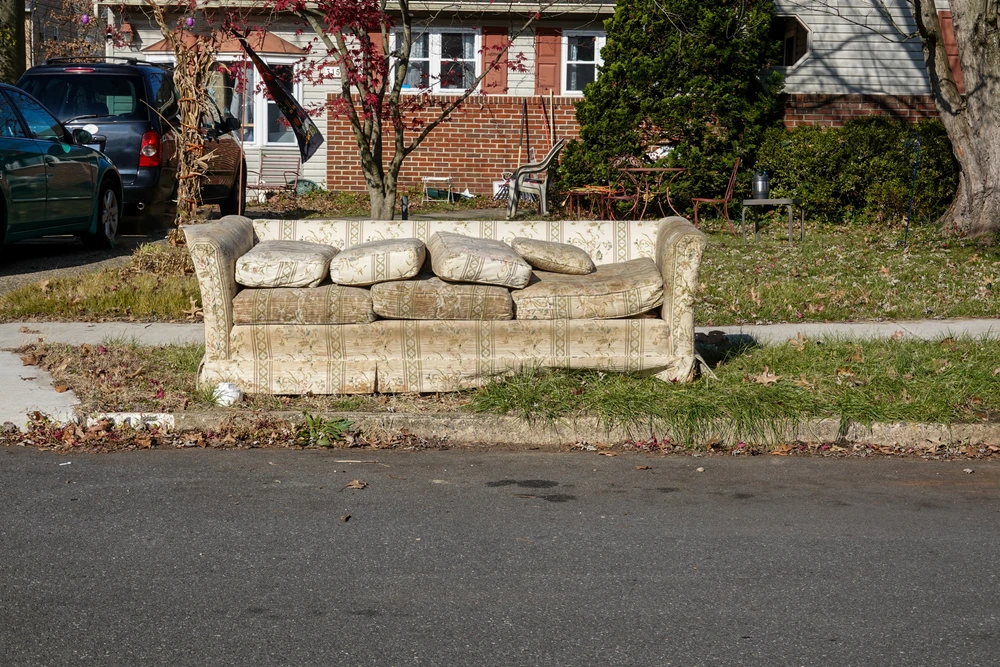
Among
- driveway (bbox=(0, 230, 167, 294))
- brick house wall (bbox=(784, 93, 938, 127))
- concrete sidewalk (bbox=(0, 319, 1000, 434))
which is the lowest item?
concrete sidewalk (bbox=(0, 319, 1000, 434))

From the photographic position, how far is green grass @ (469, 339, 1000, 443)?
241 inches

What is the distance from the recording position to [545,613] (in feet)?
12.3

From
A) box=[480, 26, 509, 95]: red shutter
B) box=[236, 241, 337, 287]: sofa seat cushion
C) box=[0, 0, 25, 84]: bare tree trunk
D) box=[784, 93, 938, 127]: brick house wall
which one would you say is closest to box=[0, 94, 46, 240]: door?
box=[236, 241, 337, 287]: sofa seat cushion

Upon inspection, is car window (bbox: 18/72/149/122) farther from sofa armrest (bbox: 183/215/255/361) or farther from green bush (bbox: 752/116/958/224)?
green bush (bbox: 752/116/958/224)

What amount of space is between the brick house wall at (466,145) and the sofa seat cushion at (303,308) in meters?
13.5

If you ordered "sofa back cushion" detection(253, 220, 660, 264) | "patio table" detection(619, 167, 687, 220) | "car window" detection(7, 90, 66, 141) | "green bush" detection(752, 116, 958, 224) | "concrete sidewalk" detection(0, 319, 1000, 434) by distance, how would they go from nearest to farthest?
"sofa back cushion" detection(253, 220, 660, 264) → "concrete sidewalk" detection(0, 319, 1000, 434) → "car window" detection(7, 90, 66, 141) → "green bush" detection(752, 116, 958, 224) → "patio table" detection(619, 167, 687, 220)

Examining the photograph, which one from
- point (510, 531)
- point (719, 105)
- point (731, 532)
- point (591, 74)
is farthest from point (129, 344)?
point (591, 74)

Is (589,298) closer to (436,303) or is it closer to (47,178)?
(436,303)

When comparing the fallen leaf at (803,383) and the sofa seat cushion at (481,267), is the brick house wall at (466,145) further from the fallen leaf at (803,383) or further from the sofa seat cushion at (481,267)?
the fallen leaf at (803,383)

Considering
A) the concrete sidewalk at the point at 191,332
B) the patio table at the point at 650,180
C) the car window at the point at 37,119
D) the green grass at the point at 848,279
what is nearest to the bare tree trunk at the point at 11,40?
the car window at the point at 37,119

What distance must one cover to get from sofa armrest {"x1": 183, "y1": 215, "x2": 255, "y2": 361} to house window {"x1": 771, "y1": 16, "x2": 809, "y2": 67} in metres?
15.5

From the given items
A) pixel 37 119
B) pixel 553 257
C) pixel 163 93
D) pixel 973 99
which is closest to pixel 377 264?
pixel 553 257

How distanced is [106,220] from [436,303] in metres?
7.62

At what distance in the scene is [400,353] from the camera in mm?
6609
